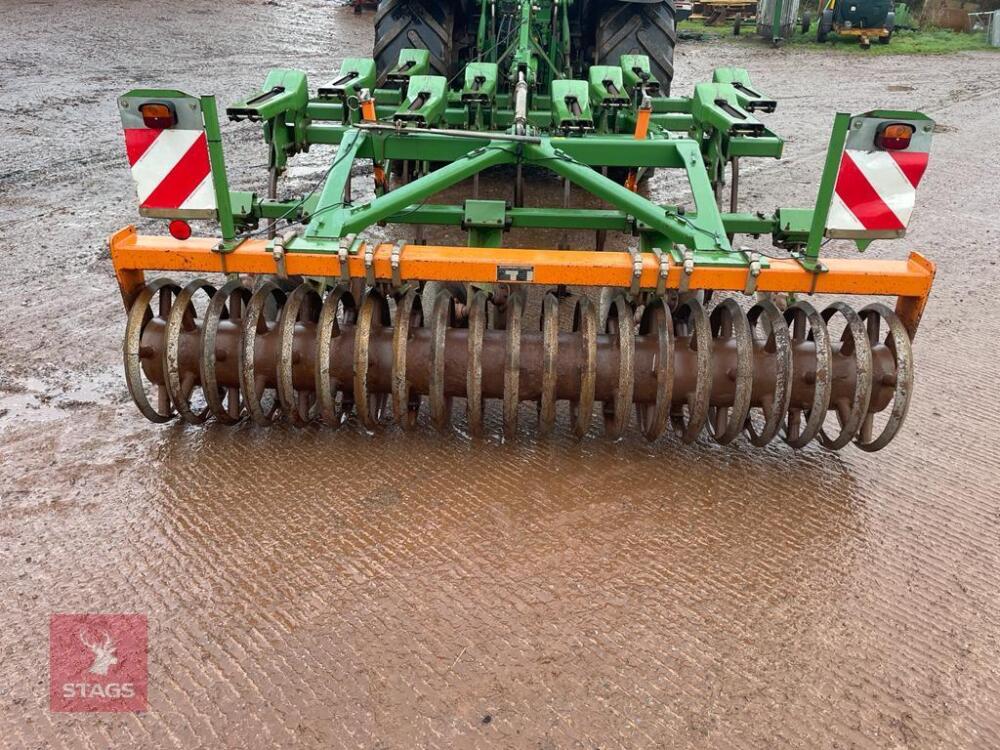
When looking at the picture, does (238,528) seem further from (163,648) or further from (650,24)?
(650,24)

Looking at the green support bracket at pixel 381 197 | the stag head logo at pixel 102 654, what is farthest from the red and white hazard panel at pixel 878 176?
the stag head logo at pixel 102 654

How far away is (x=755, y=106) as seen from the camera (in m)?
3.71

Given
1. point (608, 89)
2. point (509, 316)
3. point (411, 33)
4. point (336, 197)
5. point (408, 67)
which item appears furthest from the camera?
point (411, 33)

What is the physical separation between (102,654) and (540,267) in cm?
163

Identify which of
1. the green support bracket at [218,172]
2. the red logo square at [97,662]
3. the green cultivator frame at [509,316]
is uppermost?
the green support bracket at [218,172]

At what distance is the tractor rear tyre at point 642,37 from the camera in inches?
193

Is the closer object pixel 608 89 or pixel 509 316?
pixel 509 316

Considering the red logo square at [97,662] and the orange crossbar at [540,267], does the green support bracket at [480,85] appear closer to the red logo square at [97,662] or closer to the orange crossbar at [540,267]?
the orange crossbar at [540,267]

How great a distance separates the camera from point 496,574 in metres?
2.16

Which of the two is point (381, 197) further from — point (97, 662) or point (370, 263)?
point (97, 662)

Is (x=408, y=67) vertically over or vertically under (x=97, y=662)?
over

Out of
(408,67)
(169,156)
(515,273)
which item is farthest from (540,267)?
(408,67)

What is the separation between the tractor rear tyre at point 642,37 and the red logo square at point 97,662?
4.42 m

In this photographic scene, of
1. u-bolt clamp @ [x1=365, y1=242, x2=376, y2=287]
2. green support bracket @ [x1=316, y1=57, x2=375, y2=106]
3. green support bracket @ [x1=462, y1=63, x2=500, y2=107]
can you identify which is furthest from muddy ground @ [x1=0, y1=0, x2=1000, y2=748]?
green support bracket @ [x1=462, y1=63, x2=500, y2=107]
